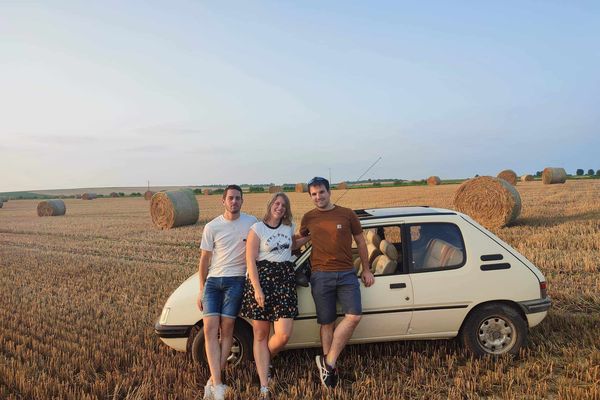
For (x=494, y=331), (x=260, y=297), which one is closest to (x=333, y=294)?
(x=260, y=297)

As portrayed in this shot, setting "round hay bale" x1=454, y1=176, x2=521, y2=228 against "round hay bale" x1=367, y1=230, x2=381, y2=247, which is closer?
"round hay bale" x1=367, y1=230, x2=381, y2=247

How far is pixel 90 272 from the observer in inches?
379

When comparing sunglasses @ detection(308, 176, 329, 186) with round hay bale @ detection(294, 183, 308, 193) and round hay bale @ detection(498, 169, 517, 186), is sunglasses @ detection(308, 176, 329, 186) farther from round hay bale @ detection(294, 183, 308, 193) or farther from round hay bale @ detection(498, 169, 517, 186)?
round hay bale @ detection(294, 183, 308, 193)

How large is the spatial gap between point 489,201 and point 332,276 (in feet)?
36.3

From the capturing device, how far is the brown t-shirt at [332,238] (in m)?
4.26

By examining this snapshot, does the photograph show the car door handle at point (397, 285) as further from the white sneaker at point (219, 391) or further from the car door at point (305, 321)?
the white sneaker at point (219, 391)

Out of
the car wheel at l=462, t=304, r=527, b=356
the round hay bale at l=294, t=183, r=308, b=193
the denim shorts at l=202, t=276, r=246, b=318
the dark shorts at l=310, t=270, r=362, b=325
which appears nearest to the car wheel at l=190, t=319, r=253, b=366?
the denim shorts at l=202, t=276, r=246, b=318

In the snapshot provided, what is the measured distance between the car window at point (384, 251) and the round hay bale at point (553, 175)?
3515 centimetres

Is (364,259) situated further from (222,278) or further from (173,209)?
(173,209)

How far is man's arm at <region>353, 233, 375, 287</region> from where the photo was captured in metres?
4.35

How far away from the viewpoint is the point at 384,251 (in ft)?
16.3

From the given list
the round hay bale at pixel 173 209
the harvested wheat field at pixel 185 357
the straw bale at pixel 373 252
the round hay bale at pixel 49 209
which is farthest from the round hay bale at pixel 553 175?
the straw bale at pixel 373 252

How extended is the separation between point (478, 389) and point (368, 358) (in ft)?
3.49

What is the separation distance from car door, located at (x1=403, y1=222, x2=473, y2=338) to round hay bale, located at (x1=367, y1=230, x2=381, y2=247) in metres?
0.48
